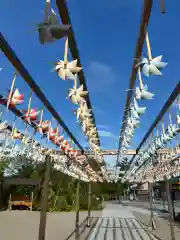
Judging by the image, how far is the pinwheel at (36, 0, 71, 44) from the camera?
166 centimetres

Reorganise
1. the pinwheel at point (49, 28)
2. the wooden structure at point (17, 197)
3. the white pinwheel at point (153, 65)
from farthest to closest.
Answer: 1. the wooden structure at point (17, 197)
2. the white pinwheel at point (153, 65)
3. the pinwheel at point (49, 28)

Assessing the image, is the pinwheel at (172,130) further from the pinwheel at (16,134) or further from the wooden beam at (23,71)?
the pinwheel at (16,134)

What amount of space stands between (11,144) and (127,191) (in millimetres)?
46651

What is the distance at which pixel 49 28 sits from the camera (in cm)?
166

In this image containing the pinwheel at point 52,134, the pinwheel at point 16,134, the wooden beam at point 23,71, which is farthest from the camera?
the pinwheel at point 16,134

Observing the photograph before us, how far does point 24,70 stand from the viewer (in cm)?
297

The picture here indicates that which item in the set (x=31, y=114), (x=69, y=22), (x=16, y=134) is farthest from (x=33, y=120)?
(x=69, y=22)

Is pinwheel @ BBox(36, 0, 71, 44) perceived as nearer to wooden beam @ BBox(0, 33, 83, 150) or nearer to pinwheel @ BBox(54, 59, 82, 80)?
pinwheel @ BBox(54, 59, 82, 80)

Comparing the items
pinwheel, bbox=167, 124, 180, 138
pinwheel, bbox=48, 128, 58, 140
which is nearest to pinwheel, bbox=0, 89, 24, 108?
pinwheel, bbox=48, 128, 58, 140

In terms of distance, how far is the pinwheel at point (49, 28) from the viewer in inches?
65.3

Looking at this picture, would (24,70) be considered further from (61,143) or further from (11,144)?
(11,144)

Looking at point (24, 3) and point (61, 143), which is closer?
point (24, 3)

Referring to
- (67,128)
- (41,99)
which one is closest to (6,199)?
(67,128)

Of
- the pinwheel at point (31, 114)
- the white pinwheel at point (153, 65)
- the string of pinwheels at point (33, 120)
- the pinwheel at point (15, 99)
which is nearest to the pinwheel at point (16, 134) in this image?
the string of pinwheels at point (33, 120)
